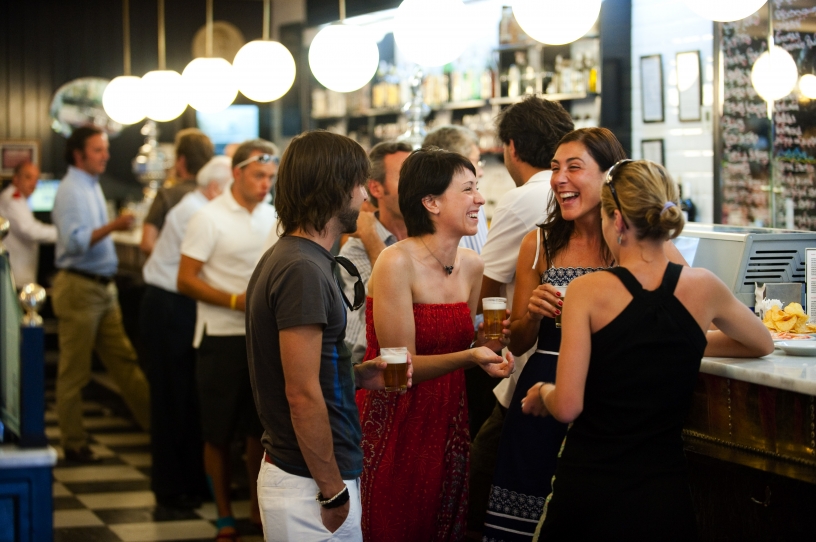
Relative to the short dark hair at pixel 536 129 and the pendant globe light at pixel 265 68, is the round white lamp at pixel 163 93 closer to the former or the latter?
the pendant globe light at pixel 265 68

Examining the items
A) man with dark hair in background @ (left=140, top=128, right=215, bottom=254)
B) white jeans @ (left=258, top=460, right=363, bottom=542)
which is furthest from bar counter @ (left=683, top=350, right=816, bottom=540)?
man with dark hair in background @ (left=140, top=128, right=215, bottom=254)

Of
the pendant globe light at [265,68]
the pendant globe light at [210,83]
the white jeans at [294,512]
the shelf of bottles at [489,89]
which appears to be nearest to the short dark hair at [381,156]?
the white jeans at [294,512]

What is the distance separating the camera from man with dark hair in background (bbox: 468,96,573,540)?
3.12m

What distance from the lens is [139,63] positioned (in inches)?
504

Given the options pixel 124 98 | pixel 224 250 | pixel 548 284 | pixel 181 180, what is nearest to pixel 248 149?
pixel 224 250

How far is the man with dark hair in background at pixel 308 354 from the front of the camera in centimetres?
210

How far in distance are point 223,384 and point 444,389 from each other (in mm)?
1832

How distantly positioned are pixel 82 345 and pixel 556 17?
12.5 feet

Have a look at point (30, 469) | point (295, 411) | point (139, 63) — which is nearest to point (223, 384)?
point (30, 469)

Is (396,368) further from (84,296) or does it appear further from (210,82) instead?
(210,82)

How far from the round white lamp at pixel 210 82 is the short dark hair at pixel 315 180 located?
6238 millimetres

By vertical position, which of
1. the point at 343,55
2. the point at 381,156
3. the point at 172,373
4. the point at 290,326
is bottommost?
the point at 172,373

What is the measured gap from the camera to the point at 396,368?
244 cm

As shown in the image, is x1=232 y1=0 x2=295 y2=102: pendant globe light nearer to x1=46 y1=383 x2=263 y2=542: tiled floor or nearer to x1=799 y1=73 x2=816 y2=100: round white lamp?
x1=46 y1=383 x2=263 y2=542: tiled floor
